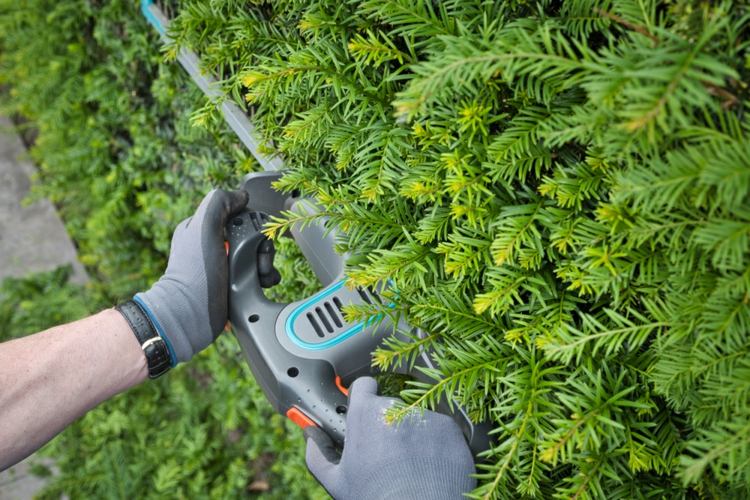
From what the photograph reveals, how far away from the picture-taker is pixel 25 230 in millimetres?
4227

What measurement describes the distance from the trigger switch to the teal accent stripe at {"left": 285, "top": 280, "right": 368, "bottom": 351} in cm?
20

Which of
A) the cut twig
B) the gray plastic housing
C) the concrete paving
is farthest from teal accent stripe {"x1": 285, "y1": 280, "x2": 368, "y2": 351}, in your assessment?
the concrete paving

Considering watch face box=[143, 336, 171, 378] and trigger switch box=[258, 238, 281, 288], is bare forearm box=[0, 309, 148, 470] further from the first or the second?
trigger switch box=[258, 238, 281, 288]

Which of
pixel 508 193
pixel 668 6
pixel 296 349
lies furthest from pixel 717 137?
pixel 296 349

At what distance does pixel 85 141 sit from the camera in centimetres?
359

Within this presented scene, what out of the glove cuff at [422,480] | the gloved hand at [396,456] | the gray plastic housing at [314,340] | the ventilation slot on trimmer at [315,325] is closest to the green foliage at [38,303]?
the gray plastic housing at [314,340]

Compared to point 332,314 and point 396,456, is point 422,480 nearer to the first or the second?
point 396,456

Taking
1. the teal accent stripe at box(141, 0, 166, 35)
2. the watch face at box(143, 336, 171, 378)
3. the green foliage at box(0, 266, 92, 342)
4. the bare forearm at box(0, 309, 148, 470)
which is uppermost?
the teal accent stripe at box(141, 0, 166, 35)

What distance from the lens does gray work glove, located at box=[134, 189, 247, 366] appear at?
1.84 meters

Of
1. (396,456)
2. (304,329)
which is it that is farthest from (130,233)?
(396,456)

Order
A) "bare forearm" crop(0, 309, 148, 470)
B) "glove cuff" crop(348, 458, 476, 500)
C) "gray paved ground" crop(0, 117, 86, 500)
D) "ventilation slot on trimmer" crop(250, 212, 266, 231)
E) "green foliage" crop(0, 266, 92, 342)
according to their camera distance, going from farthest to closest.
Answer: "gray paved ground" crop(0, 117, 86, 500), "green foliage" crop(0, 266, 92, 342), "ventilation slot on trimmer" crop(250, 212, 266, 231), "bare forearm" crop(0, 309, 148, 470), "glove cuff" crop(348, 458, 476, 500)

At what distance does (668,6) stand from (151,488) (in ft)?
10.0

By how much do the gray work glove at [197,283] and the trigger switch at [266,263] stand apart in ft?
0.35

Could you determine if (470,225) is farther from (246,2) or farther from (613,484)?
(246,2)
